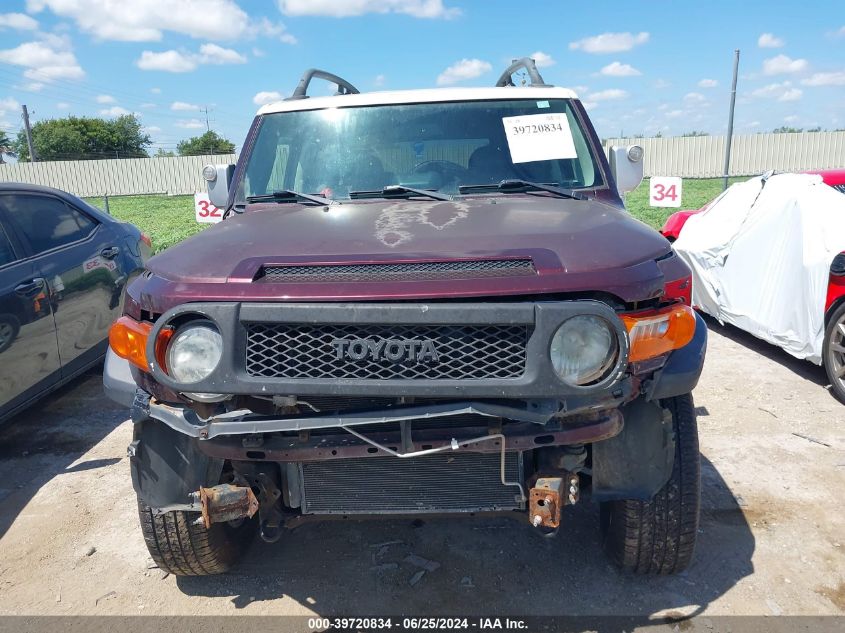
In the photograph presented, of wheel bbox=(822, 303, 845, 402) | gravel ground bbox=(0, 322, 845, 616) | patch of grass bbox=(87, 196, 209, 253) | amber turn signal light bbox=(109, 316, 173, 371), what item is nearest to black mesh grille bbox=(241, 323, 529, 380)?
amber turn signal light bbox=(109, 316, 173, 371)

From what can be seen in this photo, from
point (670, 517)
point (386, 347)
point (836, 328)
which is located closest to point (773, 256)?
point (836, 328)

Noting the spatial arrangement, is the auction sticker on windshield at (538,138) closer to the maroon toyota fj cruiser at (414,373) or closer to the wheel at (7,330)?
the maroon toyota fj cruiser at (414,373)

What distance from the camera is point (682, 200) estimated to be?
65.6 ft

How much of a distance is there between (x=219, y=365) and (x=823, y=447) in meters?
3.75

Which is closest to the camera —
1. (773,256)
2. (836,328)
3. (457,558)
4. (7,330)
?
(457,558)

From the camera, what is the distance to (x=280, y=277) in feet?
6.92

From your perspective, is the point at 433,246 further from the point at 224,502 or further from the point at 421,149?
the point at 421,149

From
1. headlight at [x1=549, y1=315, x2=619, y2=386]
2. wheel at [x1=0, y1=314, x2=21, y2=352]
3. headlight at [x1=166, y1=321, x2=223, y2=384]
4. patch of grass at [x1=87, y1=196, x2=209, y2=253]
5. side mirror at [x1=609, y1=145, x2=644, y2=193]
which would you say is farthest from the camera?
patch of grass at [x1=87, y1=196, x2=209, y2=253]

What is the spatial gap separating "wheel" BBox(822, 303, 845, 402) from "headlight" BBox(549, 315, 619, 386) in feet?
11.8

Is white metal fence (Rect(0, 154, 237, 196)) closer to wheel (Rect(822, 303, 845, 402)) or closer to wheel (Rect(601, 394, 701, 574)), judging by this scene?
wheel (Rect(822, 303, 845, 402))

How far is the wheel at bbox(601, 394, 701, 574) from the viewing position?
99.6 inches

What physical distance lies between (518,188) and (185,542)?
212 cm

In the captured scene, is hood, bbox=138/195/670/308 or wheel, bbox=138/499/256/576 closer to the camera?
hood, bbox=138/195/670/308

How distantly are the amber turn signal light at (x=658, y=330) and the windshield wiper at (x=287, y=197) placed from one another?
159 centimetres
